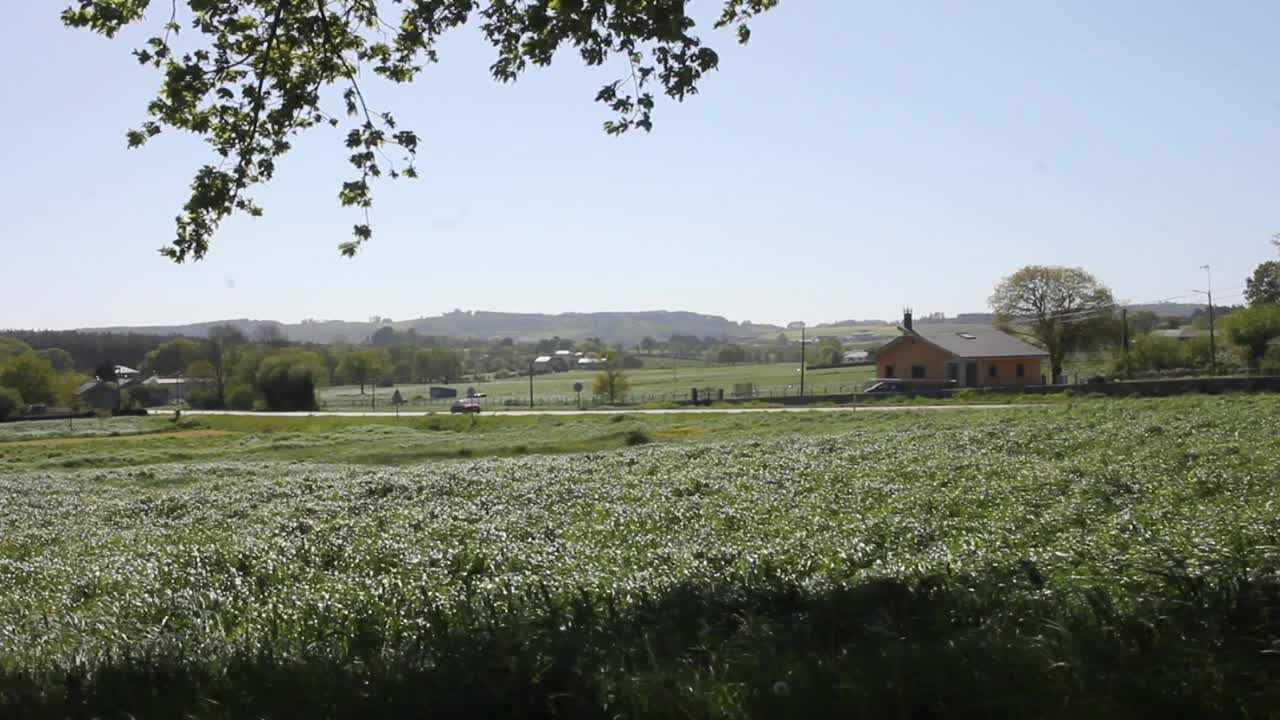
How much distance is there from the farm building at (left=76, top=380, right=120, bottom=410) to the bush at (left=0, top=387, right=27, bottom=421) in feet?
57.0

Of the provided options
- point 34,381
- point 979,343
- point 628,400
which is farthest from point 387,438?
point 34,381

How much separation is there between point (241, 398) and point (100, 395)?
23.1m

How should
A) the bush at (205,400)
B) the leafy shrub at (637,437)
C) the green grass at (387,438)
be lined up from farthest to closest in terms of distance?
the bush at (205,400) → the leafy shrub at (637,437) → the green grass at (387,438)

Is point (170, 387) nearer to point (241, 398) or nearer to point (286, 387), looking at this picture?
point (241, 398)

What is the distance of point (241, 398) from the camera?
11606 cm

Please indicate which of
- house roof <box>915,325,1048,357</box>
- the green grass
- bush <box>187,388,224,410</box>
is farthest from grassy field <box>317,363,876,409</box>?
the green grass

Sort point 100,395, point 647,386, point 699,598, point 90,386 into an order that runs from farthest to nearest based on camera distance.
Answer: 1. point 647,386
2. point 90,386
3. point 100,395
4. point 699,598

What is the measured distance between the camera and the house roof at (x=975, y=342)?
90.6m

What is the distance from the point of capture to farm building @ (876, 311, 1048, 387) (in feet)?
295

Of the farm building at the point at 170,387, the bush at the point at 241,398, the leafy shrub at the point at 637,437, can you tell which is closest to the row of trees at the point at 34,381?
the farm building at the point at 170,387

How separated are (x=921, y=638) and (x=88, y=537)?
1701 centimetres

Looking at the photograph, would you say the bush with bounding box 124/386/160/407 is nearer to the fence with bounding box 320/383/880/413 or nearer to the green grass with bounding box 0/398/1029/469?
the fence with bounding box 320/383/880/413

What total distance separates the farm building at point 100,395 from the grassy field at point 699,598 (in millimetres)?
114954

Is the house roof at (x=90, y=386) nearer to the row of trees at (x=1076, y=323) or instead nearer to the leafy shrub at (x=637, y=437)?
the leafy shrub at (x=637, y=437)
